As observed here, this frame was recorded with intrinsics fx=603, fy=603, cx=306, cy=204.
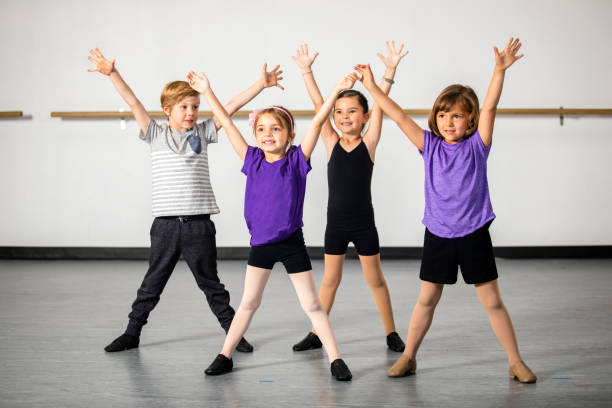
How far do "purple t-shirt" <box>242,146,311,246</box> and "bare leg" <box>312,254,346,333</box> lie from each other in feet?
1.26

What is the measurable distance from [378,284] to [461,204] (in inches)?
23.9

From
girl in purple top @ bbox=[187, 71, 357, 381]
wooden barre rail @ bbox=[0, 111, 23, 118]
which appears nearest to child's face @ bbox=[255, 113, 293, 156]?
girl in purple top @ bbox=[187, 71, 357, 381]

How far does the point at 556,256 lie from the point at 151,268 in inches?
151

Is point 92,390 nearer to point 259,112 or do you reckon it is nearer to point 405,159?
point 259,112

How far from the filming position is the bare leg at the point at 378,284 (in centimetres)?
238

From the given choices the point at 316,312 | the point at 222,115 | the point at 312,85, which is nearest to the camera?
the point at 316,312

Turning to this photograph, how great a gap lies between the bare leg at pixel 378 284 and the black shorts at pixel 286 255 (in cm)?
41

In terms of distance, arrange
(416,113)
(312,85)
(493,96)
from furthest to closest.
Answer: (416,113) → (312,85) → (493,96)

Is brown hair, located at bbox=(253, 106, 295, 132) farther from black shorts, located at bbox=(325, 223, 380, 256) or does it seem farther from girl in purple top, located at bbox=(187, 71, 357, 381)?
black shorts, located at bbox=(325, 223, 380, 256)

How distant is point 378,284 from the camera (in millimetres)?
2416

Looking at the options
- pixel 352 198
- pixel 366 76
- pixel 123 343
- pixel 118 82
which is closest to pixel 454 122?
pixel 366 76

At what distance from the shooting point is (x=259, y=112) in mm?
2121

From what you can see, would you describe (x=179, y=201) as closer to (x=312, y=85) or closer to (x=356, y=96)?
(x=312, y=85)

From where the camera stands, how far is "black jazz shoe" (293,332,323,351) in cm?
238
